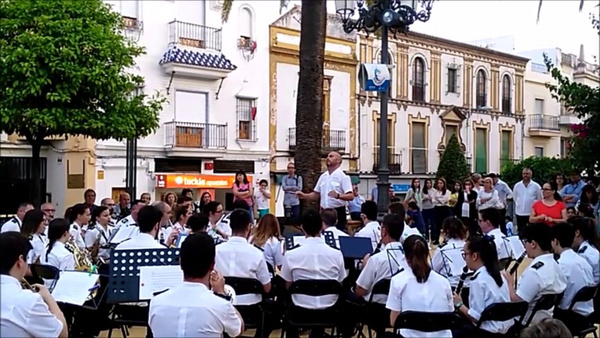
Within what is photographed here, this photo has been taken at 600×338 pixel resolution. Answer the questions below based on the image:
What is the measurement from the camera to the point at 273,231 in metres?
7.36

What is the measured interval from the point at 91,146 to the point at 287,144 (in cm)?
862

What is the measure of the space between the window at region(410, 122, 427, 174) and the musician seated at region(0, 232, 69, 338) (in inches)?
1193

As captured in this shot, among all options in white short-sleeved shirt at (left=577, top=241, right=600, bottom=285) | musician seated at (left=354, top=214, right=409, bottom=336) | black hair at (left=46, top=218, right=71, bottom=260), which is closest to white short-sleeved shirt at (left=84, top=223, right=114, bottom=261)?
black hair at (left=46, top=218, right=71, bottom=260)

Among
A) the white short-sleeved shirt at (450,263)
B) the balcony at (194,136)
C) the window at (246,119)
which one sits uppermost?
the window at (246,119)

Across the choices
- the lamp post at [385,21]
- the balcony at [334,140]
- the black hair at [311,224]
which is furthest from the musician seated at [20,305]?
the balcony at [334,140]

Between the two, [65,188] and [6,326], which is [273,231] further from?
[65,188]

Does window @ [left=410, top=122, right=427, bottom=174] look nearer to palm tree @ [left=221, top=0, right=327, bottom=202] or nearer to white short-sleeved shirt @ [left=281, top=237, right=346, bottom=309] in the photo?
palm tree @ [left=221, top=0, right=327, bottom=202]

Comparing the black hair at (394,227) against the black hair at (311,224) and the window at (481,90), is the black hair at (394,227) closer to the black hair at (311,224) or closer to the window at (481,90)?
the black hair at (311,224)

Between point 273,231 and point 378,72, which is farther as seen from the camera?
point 378,72

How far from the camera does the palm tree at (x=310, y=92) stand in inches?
509

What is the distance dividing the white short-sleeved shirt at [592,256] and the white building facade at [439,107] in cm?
2443

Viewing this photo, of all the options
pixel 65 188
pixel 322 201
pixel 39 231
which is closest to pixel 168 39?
pixel 65 188

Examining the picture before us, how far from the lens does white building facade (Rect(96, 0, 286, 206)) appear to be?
24219 mm

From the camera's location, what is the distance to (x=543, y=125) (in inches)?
1599
